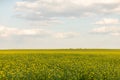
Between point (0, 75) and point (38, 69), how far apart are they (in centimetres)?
281

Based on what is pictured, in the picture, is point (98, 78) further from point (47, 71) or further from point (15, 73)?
point (15, 73)

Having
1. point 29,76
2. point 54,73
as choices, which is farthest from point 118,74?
point 29,76

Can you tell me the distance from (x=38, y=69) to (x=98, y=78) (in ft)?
13.4

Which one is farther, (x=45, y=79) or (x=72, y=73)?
(x=72, y=73)

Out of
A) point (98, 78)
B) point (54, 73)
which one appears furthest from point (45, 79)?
point (98, 78)

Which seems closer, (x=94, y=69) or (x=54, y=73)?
(x=54, y=73)

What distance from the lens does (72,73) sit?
61.1 feet

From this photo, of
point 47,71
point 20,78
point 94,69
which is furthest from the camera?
point 94,69

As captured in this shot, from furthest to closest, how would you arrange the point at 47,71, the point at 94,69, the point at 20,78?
the point at 94,69 → the point at 47,71 → the point at 20,78

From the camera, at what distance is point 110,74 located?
1866 centimetres

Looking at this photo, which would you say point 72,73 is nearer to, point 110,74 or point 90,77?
point 90,77

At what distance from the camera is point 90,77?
18016 mm

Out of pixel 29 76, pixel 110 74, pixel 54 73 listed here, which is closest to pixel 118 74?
pixel 110 74

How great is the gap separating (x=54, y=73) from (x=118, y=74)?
410cm
